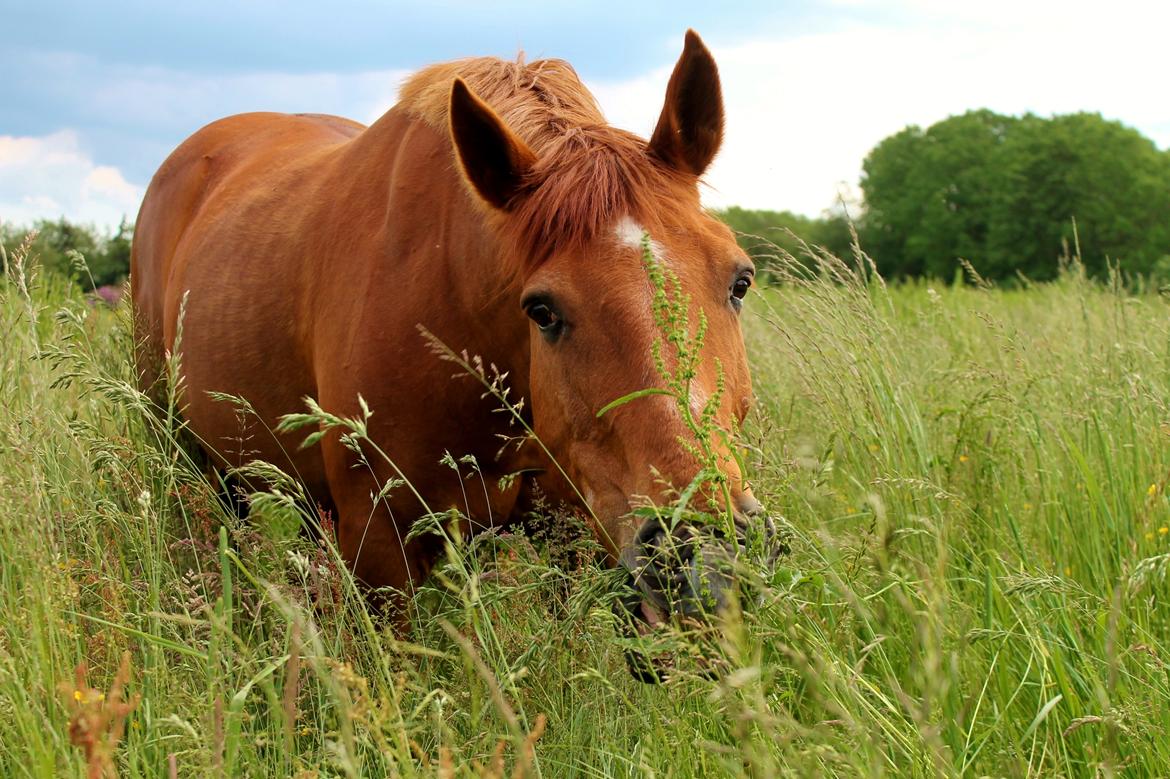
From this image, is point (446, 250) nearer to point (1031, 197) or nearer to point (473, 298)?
point (473, 298)

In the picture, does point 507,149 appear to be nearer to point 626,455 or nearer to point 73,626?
point 626,455

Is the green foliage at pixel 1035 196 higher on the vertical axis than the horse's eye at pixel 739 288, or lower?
higher

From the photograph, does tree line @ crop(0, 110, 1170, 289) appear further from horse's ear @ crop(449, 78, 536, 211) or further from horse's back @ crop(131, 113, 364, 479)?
horse's ear @ crop(449, 78, 536, 211)

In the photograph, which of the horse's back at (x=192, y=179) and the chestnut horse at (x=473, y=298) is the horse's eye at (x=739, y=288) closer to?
the chestnut horse at (x=473, y=298)

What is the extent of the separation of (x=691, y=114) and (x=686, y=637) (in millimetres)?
1653

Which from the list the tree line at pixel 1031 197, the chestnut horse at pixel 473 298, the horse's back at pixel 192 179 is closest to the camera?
the chestnut horse at pixel 473 298

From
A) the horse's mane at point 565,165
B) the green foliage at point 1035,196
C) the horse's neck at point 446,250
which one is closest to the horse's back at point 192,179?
the horse's neck at point 446,250

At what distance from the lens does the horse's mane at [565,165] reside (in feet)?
7.92

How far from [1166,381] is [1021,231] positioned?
40124 millimetres

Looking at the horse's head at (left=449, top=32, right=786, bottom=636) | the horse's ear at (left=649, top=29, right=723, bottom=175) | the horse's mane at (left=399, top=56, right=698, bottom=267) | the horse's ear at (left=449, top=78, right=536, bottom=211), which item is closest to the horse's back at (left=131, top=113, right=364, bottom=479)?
the horse's mane at (left=399, top=56, right=698, bottom=267)

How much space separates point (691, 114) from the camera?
2.76m

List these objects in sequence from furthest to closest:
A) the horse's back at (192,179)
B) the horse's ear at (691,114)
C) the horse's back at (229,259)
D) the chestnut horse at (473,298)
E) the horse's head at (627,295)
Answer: the horse's back at (192,179) → the horse's back at (229,259) → the horse's ear at (691,114) → the chestnut horse at (473,298) → the horse's head at (627,295)

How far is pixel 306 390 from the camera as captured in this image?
11.6ft

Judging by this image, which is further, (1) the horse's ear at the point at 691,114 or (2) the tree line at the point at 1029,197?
(2) the tree line at the point at 1029,197
